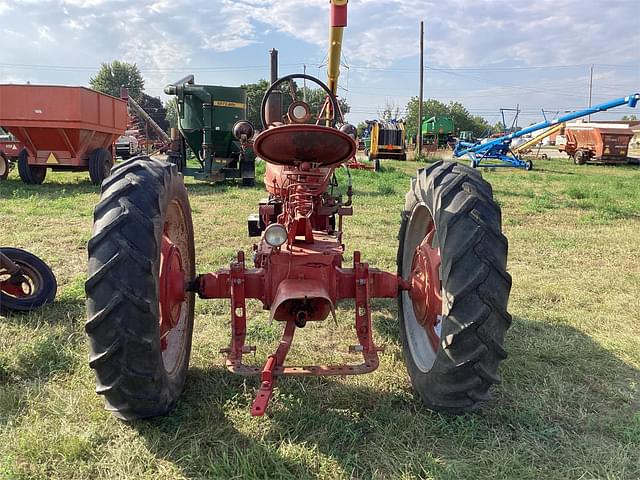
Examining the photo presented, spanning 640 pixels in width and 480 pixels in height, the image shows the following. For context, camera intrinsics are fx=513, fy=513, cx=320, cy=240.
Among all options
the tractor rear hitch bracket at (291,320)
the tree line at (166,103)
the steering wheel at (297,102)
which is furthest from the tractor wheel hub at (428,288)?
the tree line at (166,103)

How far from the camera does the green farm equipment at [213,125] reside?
12164 millimetres

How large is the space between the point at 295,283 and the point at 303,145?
0.82 metres

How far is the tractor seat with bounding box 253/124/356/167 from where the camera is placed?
9.52ft

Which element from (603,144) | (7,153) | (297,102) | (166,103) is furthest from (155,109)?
(297,102)

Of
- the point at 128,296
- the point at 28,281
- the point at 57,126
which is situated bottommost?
the point at 28,281

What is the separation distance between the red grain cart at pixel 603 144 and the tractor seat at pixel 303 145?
88.0 ft

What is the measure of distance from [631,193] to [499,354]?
12690mm

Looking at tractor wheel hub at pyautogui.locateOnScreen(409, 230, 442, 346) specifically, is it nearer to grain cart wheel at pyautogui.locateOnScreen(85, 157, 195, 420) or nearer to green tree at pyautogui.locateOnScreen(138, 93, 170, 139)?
grain cart wheel at pyautogui.locateOnScreen(85, 157, 195, 420)

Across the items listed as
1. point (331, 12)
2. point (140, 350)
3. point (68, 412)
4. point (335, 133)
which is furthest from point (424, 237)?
point (331, 12)

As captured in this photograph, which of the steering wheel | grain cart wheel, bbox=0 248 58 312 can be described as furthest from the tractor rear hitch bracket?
grain cart wheel, bbox=0 248 58 312

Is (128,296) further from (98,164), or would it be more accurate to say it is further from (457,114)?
(457,114)

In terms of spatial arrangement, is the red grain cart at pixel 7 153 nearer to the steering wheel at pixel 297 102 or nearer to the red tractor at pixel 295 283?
the steering wheel at pixel 297 102

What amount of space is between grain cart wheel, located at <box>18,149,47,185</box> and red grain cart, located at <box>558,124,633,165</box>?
2463 cm

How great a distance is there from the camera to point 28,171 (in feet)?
40.3
